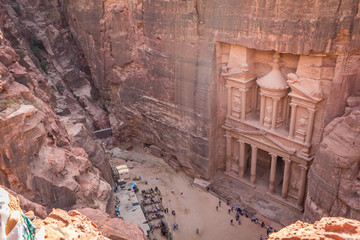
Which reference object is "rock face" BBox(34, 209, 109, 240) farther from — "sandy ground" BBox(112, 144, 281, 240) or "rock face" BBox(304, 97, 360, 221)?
"sandy ground" BBox(112, 144, 281, 240)

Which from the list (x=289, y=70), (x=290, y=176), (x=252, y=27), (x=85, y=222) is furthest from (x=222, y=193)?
(x=85, y=222)

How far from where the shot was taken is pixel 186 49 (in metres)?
20.4

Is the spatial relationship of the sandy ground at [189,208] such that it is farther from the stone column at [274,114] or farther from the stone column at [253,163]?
the stone column at [274,114]

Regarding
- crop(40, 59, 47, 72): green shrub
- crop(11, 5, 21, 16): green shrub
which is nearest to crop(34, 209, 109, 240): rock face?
crop(40, 59, 47, 72): green shrub

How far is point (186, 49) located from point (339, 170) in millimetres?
10453

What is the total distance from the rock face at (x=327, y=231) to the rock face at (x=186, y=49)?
1159 cm

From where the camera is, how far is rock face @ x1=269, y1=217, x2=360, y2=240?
5.18 metres

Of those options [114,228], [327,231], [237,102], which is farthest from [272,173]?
[327,231]

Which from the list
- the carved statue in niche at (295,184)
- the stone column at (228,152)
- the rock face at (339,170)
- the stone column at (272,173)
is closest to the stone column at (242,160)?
the stone column at (228,152)

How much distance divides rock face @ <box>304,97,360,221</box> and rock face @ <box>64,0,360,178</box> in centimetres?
179

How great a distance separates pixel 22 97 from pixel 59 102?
11.2 metres

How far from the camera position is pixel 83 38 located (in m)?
28.1

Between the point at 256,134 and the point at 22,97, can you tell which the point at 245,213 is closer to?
the point at 256,134

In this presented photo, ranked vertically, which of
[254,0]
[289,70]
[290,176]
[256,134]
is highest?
[254,0]
